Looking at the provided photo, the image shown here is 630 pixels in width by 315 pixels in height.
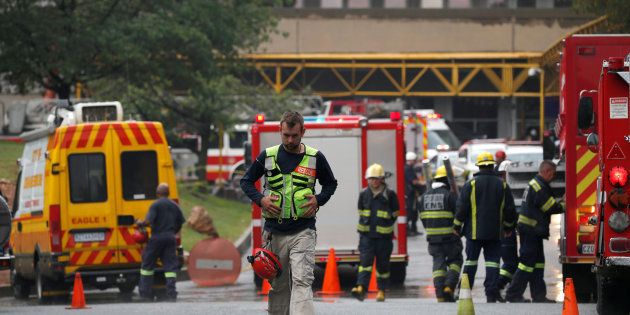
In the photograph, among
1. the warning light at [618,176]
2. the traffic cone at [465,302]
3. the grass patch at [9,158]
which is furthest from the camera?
the grass patch at [9,158]

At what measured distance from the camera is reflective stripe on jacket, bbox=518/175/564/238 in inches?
654

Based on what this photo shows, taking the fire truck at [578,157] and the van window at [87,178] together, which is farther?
the van window at [87,178]

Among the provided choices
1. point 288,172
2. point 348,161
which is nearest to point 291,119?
point 288,172

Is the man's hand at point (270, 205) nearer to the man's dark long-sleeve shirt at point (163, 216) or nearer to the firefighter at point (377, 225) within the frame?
the firefighter at point (377, 225)

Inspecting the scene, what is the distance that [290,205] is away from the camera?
36.6ft

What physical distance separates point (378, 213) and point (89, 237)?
3.93m

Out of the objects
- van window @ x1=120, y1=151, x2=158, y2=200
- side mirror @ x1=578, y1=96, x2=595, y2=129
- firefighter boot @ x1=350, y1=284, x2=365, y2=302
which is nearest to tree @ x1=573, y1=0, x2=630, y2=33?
firefighter boot @ x1=350, y1=284, x2=365, y2=302

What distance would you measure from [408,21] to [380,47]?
1507mm

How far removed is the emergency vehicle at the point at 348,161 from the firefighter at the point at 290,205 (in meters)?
8.88

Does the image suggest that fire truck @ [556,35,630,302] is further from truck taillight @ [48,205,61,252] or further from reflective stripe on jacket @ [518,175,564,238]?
truck taillight @ [48,205,61,252]

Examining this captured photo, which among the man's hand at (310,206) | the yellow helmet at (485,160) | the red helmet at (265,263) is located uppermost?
the man's hand at (310,206)

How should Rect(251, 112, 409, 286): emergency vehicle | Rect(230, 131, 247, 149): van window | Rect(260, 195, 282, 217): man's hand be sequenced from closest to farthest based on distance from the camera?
1. Rect(260, 195, 282, 217): man's hand
2. Rect(251, 112, 409, 286): emergency vehicle
3. Rect(230, 131, 247, 149): van window

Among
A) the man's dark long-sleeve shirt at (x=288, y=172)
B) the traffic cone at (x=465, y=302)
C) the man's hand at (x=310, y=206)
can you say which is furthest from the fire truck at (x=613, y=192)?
the man's hand at (x=310, y=206)

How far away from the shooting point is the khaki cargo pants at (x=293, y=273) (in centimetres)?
1092
